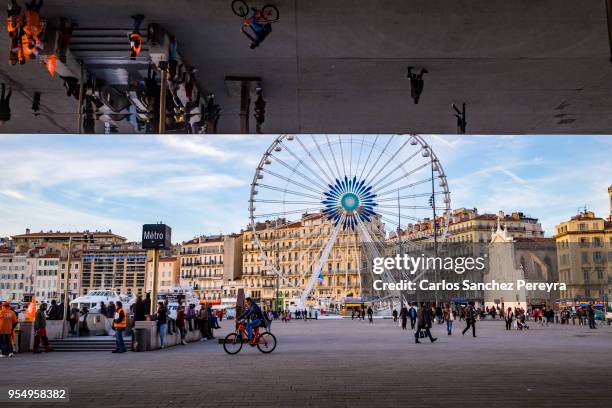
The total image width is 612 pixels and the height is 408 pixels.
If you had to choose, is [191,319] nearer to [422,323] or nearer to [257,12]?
[422,323]

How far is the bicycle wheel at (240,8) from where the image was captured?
8.36 metres

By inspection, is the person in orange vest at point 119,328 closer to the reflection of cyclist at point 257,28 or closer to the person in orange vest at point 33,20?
the person in orange vest at point 33,20

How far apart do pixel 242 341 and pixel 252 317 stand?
0.79 meters

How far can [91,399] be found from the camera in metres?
8.76

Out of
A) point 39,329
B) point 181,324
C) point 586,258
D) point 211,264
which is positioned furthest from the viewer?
point 211,264

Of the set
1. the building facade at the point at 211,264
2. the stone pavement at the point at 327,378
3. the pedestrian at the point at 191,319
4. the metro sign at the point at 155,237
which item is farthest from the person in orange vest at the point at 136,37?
the building facade at the point at 211,264

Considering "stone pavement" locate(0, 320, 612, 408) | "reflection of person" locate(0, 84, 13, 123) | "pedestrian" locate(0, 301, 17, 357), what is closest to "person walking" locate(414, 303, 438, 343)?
"stone pavement" locate(0, 320, 612, 408)

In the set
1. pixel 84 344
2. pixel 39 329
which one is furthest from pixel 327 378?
pixel 84 344

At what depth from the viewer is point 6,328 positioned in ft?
55.1

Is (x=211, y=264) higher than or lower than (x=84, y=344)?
higher

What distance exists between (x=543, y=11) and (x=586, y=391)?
573 cm

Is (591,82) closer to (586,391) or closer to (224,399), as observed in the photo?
(586,391)

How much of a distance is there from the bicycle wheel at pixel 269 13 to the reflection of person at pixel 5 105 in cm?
588

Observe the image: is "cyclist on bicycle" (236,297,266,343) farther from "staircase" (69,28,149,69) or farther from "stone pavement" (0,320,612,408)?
"staircase" (69,28,149,69)
